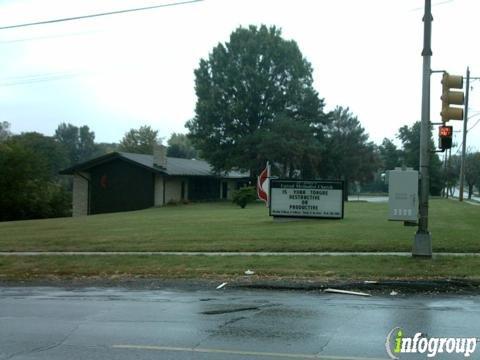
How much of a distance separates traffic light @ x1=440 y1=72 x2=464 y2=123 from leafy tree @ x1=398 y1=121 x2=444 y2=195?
7692 cm

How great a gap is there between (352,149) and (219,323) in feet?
Answer: 231

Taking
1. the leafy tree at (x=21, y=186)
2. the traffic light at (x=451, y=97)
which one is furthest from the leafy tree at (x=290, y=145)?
the traffic light at (x=451, y=97)

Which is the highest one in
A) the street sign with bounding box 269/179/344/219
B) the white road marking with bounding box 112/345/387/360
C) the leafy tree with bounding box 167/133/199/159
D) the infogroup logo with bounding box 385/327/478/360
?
the leafy tree with bounding box 167/133/199/159

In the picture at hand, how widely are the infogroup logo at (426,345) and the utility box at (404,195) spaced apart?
8.02 metres

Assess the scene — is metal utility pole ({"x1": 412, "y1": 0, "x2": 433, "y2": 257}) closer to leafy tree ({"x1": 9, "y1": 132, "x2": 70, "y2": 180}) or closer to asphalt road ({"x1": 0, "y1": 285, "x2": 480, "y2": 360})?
asphalt road ({"x1": 0, "y1": 285, "x2": 480, "y2": 360})

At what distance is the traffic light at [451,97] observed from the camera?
12.6m

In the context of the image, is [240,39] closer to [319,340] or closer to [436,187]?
[436,187]

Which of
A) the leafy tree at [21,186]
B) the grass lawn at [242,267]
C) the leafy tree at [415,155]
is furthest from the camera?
the leafy tree at [415,155]

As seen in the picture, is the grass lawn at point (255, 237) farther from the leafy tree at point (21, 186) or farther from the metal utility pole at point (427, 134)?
the leafy tree at point (21, 186)

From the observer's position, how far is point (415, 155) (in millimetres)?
103188

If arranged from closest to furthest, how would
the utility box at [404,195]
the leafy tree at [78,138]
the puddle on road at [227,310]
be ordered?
the puddle on road at [227,310] < the utility box at [404,195] < the leafy tree at [78,138]

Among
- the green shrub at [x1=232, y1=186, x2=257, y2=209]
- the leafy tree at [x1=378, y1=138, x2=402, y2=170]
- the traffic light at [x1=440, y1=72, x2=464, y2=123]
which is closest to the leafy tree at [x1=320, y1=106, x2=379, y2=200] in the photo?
the green shrub at [x1=232, y1=186, x2=257, y2=209]

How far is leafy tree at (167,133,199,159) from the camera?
366ft

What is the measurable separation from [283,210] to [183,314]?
635 inches
